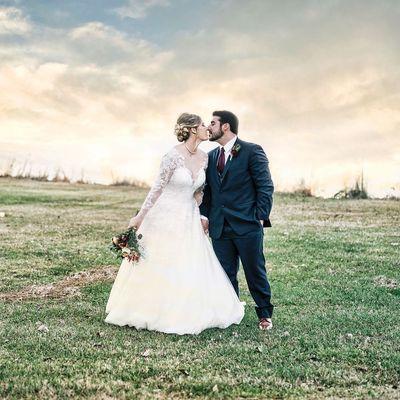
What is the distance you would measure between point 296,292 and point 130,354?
5.86m

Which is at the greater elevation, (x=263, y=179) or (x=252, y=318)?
(x=263, y=179)

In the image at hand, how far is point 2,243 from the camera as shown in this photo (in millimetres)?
18953

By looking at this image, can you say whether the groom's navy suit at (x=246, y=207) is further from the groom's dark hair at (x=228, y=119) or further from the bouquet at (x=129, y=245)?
the bouquet at (x=129, y=245)

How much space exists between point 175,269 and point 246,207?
Answer: 1.43 metres

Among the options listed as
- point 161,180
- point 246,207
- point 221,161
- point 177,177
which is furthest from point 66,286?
point 246,207

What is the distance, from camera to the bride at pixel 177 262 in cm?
910

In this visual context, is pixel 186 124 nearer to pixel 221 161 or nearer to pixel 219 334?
pixel 221 161

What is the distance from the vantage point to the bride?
29.9ft

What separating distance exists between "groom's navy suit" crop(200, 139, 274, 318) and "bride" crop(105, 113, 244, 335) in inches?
12.0

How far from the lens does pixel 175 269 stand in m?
9.18

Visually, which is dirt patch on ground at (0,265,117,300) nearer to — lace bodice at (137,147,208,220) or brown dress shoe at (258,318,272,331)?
lace bodice at (137,147,208,220)

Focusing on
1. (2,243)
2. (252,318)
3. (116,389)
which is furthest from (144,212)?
(2,243)

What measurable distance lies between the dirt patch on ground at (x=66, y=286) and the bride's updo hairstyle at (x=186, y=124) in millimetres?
4857

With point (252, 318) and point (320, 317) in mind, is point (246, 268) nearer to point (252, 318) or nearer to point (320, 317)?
point (252, 318)
